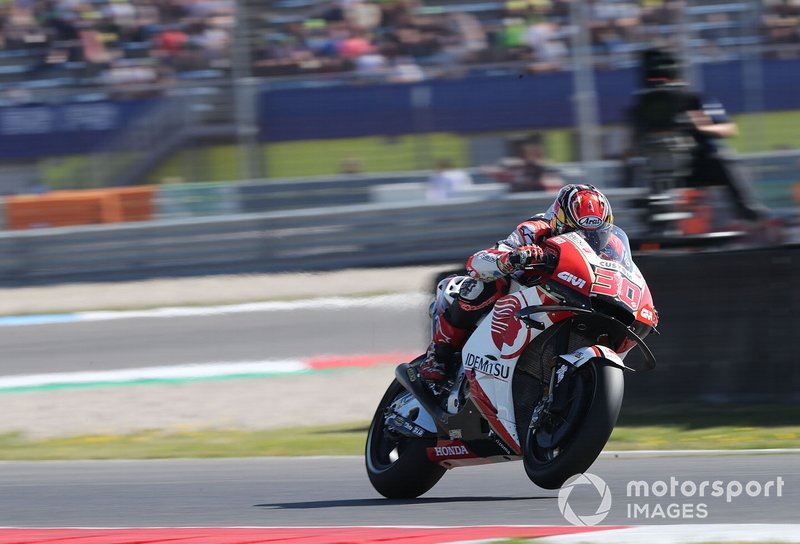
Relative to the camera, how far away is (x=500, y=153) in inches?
601

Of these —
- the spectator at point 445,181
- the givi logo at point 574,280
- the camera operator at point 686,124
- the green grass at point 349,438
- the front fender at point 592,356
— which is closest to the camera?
the front fender at point 592,356

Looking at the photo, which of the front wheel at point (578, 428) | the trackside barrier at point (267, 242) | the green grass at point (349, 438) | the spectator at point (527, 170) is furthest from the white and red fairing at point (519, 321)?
the spectator at point (527, 170)

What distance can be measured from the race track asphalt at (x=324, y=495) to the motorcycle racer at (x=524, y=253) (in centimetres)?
85

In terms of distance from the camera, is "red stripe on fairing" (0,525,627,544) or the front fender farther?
the front fender

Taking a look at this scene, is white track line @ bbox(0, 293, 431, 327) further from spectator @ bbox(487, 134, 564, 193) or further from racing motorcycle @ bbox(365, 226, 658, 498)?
racing motorcycle @ bbox(365, 226, 658, 498)

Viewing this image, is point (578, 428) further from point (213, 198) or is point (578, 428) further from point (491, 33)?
point (491, 33)

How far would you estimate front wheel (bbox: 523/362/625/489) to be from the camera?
4434mm

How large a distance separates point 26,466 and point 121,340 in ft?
16.6

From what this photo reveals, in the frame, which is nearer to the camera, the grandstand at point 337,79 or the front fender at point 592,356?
the front fender at point 592,356

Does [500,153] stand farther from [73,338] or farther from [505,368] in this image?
[505,368]

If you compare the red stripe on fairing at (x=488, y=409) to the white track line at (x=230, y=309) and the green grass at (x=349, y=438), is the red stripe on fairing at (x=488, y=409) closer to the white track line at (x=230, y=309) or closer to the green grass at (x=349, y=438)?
the green grass at (x=349, y=438)

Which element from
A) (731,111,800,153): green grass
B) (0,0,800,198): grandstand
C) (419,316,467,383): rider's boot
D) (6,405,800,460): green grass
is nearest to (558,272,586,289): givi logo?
(419,316,467,383): rider's boot

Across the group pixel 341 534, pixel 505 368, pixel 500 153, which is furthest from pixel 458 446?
pixel 500 153

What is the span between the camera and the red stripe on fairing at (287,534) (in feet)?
14.6
